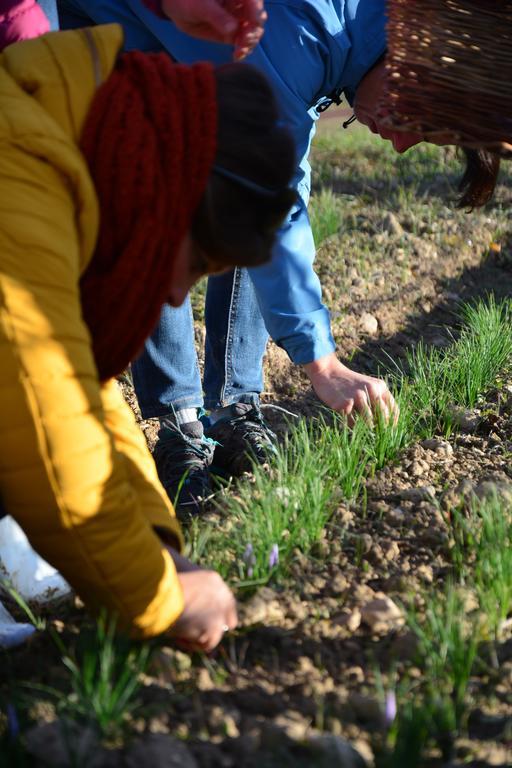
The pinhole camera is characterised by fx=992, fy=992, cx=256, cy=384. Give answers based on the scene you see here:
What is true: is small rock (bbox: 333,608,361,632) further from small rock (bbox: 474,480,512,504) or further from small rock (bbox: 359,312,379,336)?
small rock (bbox: 359,312,379,336)

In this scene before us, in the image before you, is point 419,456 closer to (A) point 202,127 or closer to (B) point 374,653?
(B) point 374,653

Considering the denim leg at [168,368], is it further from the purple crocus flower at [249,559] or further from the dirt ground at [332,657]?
the purple crocus flower at [249,559]

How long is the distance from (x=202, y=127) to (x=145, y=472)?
0.64 metres

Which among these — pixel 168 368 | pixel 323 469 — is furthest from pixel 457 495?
pixel 168 368

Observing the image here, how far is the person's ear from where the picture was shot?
1.58 meters

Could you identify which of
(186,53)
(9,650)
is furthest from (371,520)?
(186,53)

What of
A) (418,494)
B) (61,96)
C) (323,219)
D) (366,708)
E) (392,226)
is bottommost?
(392,226)

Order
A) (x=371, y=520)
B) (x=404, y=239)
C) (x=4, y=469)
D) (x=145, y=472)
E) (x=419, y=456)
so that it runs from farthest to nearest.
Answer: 1. (x=404, y=239)
2. (x=419, y=456)
3. (x=371, y=520)
4. (x=145, y=472)
5. (x=4, y=469)

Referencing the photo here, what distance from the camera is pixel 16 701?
4.81ft

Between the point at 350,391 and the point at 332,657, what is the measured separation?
0.88 meters

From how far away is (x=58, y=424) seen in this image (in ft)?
4.55

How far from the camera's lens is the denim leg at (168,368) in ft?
8.71

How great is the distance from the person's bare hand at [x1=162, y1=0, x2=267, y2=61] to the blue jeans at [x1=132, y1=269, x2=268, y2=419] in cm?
81

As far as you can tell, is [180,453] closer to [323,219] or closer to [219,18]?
[219,18]
